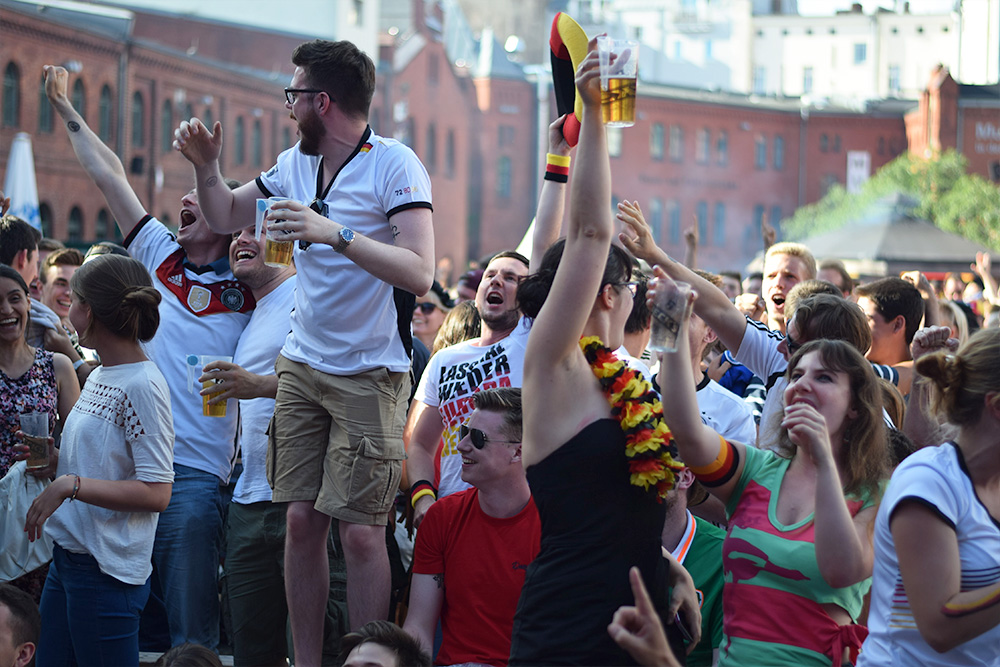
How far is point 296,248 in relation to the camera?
4227 mm

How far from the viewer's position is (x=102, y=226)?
3581cm

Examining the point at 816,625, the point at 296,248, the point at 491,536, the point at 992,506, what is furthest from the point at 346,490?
the point at 992,506

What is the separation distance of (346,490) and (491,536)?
0.55 m

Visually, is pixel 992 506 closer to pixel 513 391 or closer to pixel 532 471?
pixel 532 471

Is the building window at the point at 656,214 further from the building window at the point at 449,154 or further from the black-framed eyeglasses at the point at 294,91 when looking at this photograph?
the black-framed eyeglasses at the point at 294,91

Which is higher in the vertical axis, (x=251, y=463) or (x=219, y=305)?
(x=219, y=305)

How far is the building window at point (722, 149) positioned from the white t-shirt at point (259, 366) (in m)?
62.4

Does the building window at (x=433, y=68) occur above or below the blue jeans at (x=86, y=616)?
above

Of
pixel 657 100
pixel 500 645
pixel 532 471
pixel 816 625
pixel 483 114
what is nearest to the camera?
pixel 532 471

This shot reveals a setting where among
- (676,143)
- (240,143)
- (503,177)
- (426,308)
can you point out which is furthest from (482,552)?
(676,143)

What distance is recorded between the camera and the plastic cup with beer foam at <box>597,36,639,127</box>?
9.74ft

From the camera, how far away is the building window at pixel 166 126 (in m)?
38.0

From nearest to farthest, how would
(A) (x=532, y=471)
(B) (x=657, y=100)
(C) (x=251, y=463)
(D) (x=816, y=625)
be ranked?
1. (A) (x=532, y=471)
2. (D) (x=816, y=625)
3. (C) (x=251, y=463)
4. (B) (x=657, y=100)

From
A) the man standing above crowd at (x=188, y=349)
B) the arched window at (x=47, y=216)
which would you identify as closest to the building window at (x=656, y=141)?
the arched window at (x=47, y=216)
